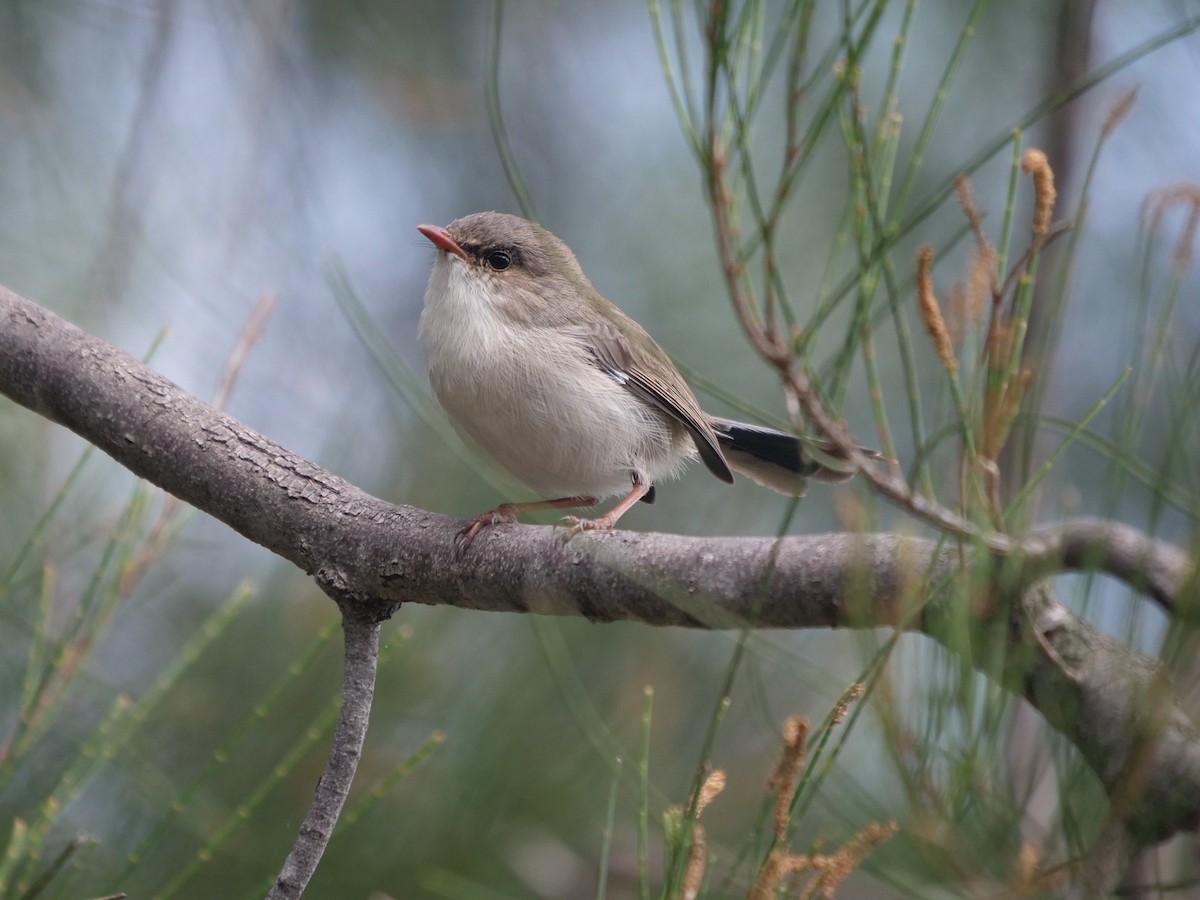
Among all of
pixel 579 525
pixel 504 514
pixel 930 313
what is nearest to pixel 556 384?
pixel 504 514

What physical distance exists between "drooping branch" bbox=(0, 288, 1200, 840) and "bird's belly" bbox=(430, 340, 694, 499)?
0.68 m

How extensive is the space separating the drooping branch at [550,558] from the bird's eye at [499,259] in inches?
46.9

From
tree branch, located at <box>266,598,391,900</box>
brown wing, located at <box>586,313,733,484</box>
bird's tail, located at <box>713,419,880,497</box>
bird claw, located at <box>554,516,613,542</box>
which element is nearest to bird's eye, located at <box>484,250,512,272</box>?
brown wing, located at <box>586,313,733,484</box>

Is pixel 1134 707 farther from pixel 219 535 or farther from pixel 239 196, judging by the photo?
pixel 239 196

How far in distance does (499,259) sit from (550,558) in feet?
4.77

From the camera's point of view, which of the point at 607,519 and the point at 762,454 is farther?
the point at 762,454

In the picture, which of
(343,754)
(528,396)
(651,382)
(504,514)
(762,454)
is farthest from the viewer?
(762,454)

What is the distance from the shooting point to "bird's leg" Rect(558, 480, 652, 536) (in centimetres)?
237

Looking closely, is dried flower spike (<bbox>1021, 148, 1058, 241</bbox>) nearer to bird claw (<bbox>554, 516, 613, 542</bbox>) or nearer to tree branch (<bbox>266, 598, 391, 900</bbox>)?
bird claw (<bbox>554, 516, 613, 542</bbox>)

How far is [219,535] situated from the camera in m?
3.83

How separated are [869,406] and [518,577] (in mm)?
3461

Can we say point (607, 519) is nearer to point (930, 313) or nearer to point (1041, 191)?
point (930, 313)

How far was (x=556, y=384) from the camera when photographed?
2.95 meters

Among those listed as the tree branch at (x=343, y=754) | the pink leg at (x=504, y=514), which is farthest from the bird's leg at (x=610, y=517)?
the tree branch at (x=343, y=754)
